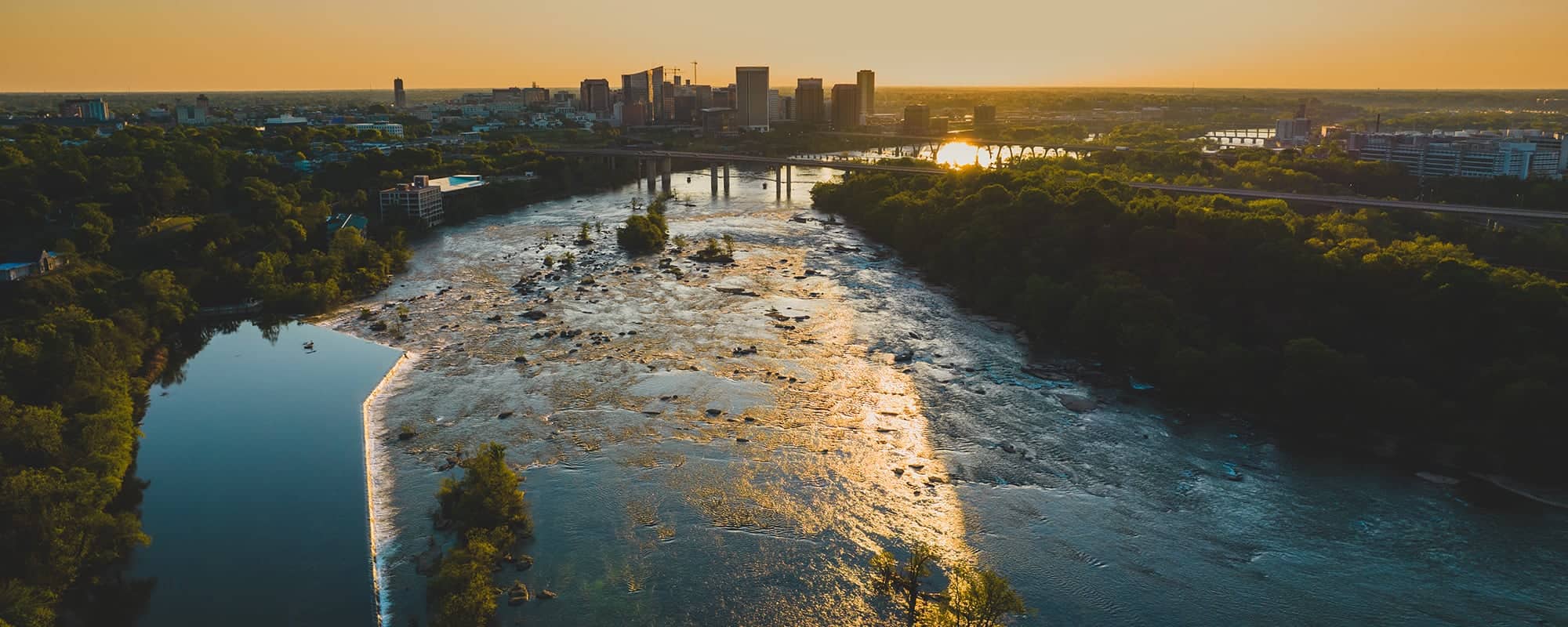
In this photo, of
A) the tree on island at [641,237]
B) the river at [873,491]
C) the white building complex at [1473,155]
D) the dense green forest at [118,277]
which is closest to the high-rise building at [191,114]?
the dense green forest at [118,277]

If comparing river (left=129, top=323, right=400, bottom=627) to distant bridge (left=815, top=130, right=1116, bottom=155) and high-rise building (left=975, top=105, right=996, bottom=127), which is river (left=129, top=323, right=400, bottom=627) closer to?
distant bridge (left=815, top=130, right=1116, bottom=155)

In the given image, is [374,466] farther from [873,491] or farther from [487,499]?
[873,491]

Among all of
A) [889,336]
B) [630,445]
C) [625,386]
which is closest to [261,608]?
[630,445]

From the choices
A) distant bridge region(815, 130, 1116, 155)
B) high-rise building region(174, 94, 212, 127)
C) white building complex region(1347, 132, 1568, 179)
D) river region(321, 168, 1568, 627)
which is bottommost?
river region(321, 168, 1568, 627)

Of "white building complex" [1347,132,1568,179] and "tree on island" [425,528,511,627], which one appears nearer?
"tree on island" [425,528,511,627]

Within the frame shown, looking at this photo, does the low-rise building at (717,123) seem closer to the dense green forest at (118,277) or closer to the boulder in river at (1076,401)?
the dense green forest at (118,277)

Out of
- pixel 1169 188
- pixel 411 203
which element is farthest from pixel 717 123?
pixel 1169 188

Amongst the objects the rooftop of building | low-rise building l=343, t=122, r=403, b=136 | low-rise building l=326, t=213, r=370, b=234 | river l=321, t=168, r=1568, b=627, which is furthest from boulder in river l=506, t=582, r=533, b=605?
low-rise building l=343, t=122, r=403, b=136
